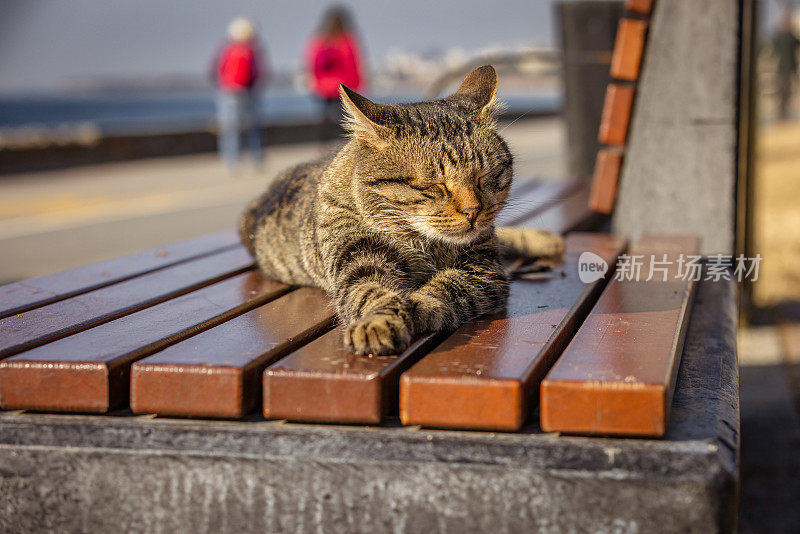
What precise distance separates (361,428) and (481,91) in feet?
4.55

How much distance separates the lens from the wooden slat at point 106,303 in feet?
6.76

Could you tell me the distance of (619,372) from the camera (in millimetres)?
1665

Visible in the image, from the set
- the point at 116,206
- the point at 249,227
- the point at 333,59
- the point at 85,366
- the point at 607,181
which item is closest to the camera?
the point at 85,366

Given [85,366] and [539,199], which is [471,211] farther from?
[539,199]

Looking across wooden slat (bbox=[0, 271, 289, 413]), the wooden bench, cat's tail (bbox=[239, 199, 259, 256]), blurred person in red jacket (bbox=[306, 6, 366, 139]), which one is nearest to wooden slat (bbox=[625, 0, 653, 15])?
cat's tail (bbox=[239, 199, 259, 256])

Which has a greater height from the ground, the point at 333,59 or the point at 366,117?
the point at 333,59

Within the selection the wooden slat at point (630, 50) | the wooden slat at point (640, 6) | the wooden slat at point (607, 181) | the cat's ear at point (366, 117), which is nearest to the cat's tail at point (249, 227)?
the cat's ear at point (366, 117)

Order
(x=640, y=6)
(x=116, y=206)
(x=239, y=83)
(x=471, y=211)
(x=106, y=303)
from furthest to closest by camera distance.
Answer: (x=239, y=83) → (x=116, y=206) → (x=640, y=6) → (x=106, y=303) → (x=471, y=211)

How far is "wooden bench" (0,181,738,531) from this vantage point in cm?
160

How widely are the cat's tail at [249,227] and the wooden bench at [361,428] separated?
38.8 inches

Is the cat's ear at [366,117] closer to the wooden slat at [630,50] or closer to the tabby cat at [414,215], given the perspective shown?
the tabby cat at [414,215]

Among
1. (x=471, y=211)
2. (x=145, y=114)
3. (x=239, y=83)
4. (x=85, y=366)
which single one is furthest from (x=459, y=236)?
(x=145, y=114)

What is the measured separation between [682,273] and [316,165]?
52.2 inches

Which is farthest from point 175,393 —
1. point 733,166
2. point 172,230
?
point 172,230
